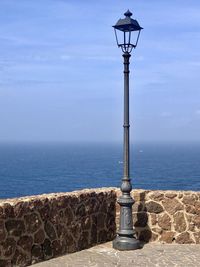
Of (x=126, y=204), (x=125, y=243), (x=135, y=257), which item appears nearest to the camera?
(x=135, y=257)

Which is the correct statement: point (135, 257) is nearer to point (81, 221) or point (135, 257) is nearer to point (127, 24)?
point (81, 221)

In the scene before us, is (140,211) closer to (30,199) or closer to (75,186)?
(30,199)

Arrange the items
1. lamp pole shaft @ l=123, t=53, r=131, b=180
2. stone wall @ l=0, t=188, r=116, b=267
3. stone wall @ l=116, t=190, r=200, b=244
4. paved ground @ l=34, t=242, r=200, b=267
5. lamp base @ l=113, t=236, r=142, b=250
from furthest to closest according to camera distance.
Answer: stone wall @ l=116, t=190, r=200, b=244
lamp pole shaft @ l=123, t=53, r=131, b=180
lamp base @ l=113, t=236, r=142, b=250
paved ground @ l=34, t=242, r=200, b=267
stone wall @ l=0, t=188, r=116, b=267

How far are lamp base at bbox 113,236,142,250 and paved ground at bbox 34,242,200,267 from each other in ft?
0.37

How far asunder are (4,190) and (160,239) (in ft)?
196

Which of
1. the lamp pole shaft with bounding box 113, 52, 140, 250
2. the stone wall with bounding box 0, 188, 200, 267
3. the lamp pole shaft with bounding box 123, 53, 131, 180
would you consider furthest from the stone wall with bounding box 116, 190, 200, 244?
the lamp pole shaft with bounding box 123, 53, 131, 180

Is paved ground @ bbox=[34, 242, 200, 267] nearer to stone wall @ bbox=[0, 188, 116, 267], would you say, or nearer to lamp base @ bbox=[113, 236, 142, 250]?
lamp base @ bbox=[113, 236, 142, 250]

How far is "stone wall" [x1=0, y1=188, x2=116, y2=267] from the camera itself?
798 cm

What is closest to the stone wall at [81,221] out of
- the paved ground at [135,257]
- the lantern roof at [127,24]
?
the paved ground at [135,257]

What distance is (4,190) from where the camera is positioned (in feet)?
224

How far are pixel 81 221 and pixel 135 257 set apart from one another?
3.96 feet

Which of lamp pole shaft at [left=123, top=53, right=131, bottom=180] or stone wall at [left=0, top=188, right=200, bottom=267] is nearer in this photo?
stone wall at [left=0, top=188, right=200, bottom=267]

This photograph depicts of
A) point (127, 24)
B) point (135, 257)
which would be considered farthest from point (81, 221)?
point (127, 24)

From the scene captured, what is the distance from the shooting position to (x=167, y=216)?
1030 cm
